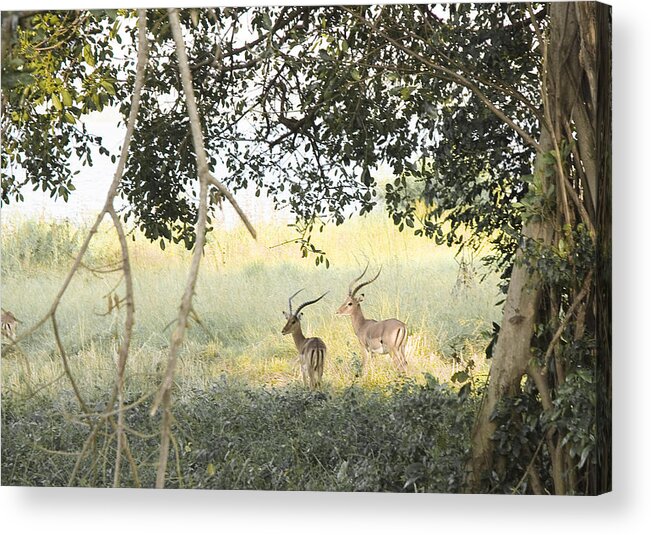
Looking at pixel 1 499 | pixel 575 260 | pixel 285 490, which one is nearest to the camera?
pixel 575 260

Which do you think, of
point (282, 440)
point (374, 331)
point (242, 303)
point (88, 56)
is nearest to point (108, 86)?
point (88, 56)

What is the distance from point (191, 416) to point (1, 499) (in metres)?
1.15

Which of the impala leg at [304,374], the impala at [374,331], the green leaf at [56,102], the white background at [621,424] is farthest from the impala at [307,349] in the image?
the green leaf at [56,102]

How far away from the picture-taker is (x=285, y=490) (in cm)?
525

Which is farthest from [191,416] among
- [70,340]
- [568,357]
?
[568,357]

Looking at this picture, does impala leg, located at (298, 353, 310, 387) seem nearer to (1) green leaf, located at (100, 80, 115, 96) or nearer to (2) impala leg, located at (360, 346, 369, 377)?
(2) impala leg, located at (360, 346, 369, 377)

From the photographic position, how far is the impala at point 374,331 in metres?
5.15

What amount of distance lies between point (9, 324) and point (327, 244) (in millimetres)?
1689

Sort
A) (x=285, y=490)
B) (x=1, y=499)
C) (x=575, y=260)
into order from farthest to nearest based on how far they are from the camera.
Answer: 1. (x=1, y=499)
2. (x=285, y=490)
3. (x=575, y=260)

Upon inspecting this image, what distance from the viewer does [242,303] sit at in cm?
530

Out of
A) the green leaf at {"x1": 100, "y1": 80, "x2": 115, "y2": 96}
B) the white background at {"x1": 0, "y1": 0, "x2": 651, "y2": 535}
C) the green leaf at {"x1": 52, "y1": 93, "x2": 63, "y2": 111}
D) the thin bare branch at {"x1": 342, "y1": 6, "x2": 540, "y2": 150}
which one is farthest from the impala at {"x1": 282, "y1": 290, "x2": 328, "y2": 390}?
the green leaf at {"x1": 52, "y1": 93, "x2": 63, "y2": 111}

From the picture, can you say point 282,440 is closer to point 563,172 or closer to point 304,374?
point 304,374

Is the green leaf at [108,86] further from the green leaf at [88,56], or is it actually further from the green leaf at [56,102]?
the green leaf at [56,102]

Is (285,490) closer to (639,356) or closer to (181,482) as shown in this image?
(181,482)
